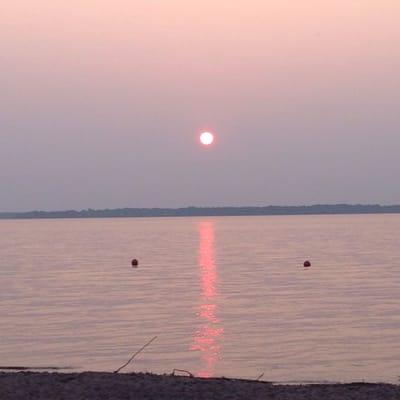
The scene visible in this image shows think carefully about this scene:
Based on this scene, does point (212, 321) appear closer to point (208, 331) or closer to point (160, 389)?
point (208, 331)

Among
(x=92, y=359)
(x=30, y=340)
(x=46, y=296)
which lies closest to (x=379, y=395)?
(x=92, y=359)

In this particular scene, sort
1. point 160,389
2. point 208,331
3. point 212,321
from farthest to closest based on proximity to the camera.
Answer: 1. point 212,321
2. point 208,331
3. point 160,389

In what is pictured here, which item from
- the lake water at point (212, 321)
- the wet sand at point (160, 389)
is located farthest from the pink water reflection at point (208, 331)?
the wet sand at point (160, 389)

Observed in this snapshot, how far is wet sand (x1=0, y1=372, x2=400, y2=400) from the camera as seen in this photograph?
17.6 meters

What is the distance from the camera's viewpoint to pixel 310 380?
22.9m

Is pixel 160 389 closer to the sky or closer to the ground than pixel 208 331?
Answer: closer to the sky

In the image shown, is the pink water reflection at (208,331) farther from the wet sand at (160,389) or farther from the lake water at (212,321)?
the wet sand at (160,389)

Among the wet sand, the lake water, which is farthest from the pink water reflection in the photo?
the wet sand

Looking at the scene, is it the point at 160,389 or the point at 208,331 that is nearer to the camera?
the point at 160,389

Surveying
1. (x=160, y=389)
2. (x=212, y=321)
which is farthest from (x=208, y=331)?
(x=160, y=389)

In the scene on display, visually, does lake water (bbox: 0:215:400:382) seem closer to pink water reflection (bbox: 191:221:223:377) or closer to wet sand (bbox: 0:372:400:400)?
pink water reflection (bbox: 191:221:223:377)

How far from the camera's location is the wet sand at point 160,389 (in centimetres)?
1756

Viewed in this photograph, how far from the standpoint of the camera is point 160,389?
1797 cm

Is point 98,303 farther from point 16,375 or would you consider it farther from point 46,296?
point 16,375
